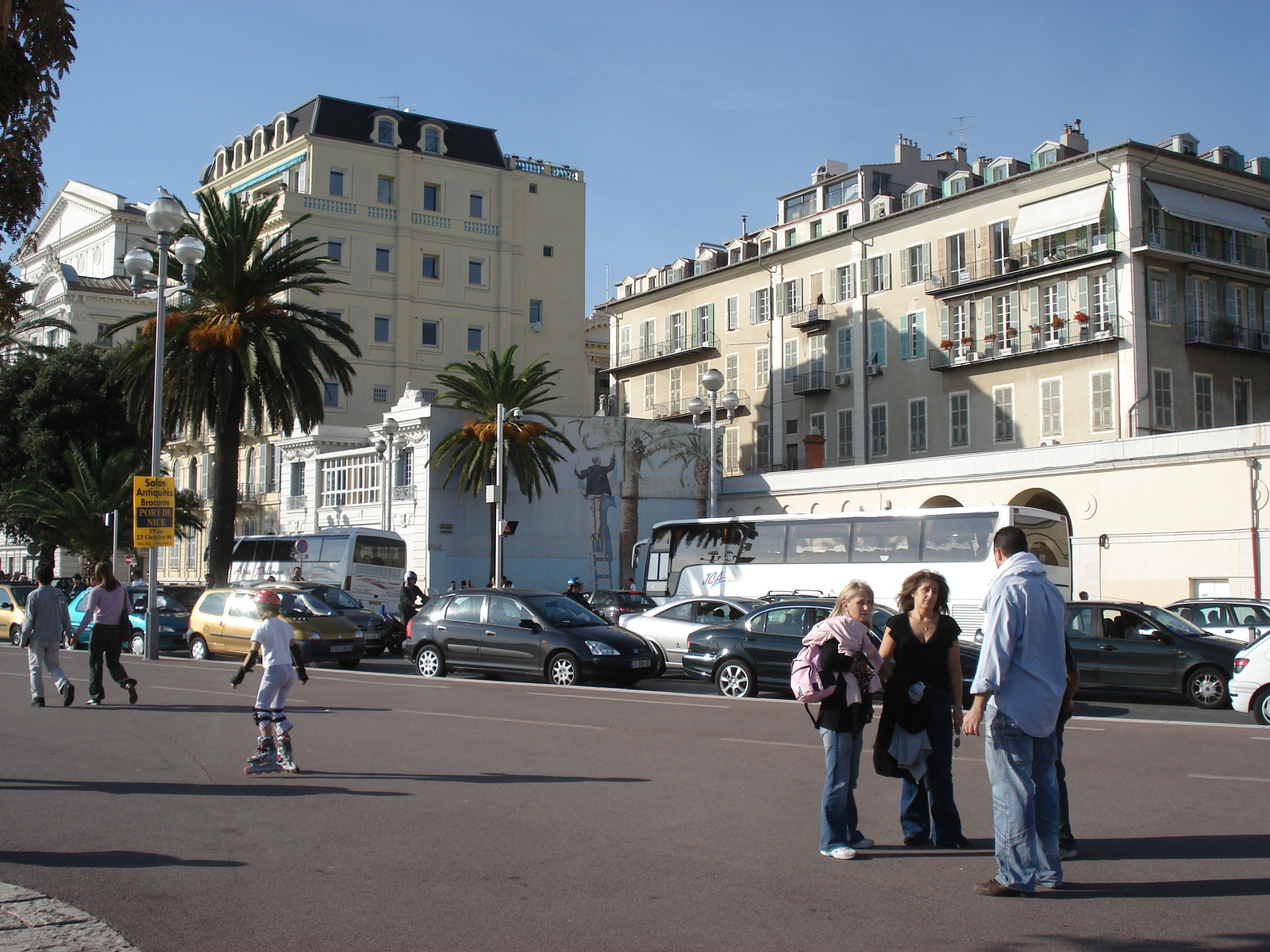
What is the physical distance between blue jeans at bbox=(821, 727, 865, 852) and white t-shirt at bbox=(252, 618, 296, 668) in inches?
213

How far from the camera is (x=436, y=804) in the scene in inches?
344

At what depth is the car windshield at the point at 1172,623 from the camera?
17906 mm

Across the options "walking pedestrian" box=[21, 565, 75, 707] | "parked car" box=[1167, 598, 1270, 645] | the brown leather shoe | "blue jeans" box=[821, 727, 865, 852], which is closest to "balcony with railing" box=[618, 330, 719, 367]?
"parked car" box=[1167, 598, 1270, 645]

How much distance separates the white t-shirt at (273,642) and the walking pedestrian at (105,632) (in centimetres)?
544

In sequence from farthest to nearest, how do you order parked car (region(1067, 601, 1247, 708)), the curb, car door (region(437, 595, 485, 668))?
car door (region(437, 595, 485, 668)) → parked car (region(1067, 601, 1247, 708)) → the curb

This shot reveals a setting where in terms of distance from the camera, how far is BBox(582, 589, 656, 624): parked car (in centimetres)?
2797

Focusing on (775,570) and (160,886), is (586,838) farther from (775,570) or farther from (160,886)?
(775,570)

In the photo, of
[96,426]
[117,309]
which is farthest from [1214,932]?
[117,309]

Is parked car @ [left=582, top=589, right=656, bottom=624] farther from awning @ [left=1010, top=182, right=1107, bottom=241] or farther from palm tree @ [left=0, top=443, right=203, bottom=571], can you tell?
palm tree @ [left=0, top=443, right=203, bottom=571]

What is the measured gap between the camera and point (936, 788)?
24.2ft

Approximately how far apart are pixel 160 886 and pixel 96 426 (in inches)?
1998

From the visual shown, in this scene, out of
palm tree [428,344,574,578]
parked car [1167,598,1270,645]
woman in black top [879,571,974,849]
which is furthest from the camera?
palm tree [428,344,574,578]

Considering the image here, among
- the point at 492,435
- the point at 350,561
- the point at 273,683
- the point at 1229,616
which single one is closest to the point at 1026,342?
the point at 492,435

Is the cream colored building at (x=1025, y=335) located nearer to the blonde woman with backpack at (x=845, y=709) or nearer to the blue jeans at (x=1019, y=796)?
the blonde woman with backpack at (x=845, y=709)
